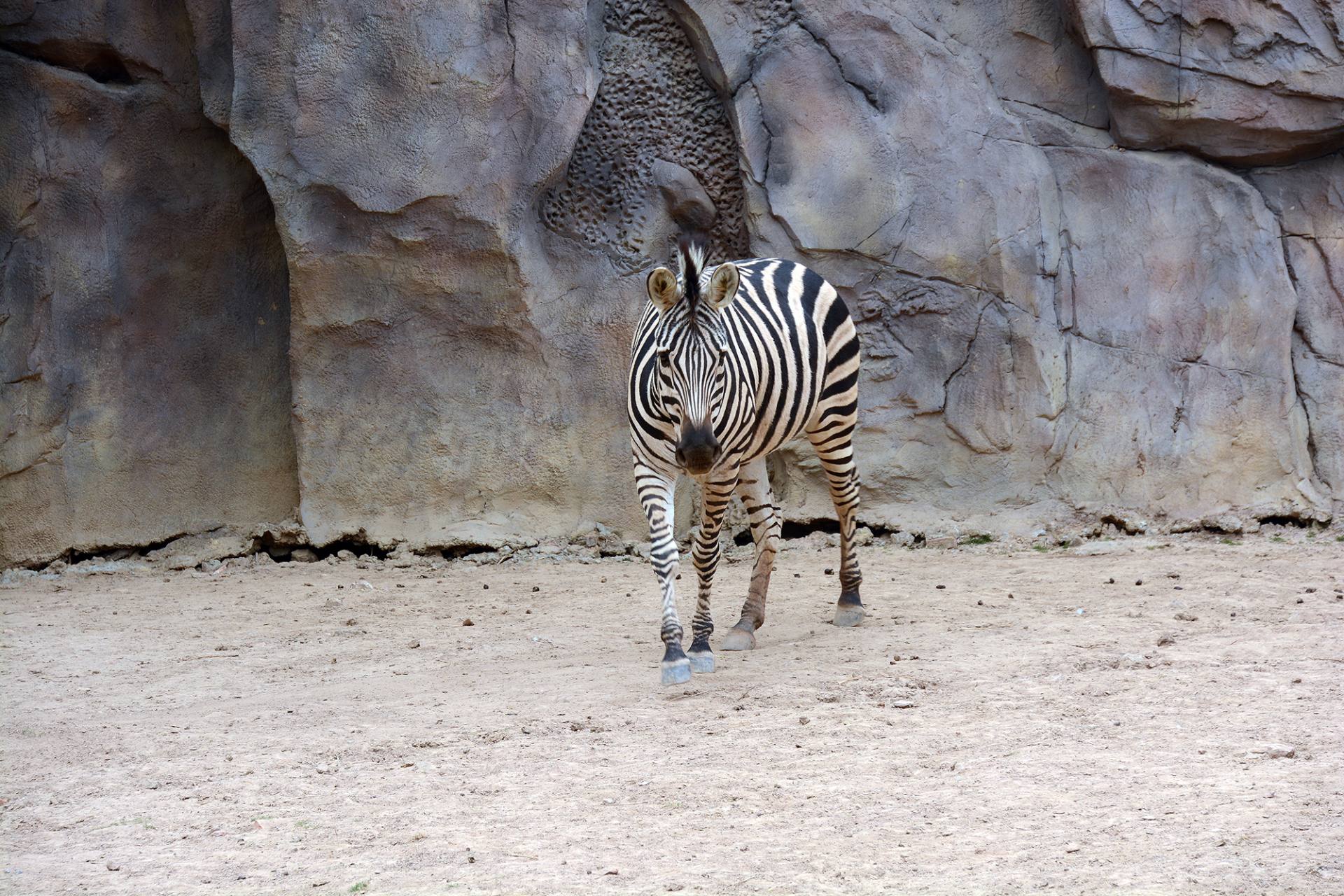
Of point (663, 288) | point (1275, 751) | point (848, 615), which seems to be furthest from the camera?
point (848, 615)

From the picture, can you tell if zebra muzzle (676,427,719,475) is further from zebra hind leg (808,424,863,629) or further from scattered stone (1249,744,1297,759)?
scattered stone (1249,744,1297,759)

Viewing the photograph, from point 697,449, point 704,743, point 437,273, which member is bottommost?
point 704,743

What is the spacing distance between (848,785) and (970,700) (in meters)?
1.03

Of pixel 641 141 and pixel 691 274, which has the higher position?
pixel 641 141

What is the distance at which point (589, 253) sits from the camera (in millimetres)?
8844

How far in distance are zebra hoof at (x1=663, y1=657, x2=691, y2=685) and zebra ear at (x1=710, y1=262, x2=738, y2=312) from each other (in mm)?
1534

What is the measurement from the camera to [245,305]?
29.9 feet

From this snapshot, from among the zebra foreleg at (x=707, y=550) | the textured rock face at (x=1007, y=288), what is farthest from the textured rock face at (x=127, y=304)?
the zebra foreleg at (x=707, y=550)

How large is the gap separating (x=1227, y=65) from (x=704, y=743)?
6600 mm

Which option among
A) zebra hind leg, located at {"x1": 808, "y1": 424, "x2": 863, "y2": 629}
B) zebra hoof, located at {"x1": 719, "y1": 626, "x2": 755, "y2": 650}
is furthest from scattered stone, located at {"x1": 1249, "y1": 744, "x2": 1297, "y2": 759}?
zebra hind leg, located at {"x1": 808, "y1": 424, "x2": 863, "y2": 629}

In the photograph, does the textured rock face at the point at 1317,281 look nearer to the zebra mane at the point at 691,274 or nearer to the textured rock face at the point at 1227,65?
the textured rock face at the point at 1227,65

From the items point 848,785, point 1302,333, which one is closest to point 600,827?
point 848,785

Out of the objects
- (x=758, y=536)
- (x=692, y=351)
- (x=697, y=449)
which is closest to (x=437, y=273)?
(x=758, y=536)

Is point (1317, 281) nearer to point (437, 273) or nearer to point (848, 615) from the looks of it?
point (848, 615)
